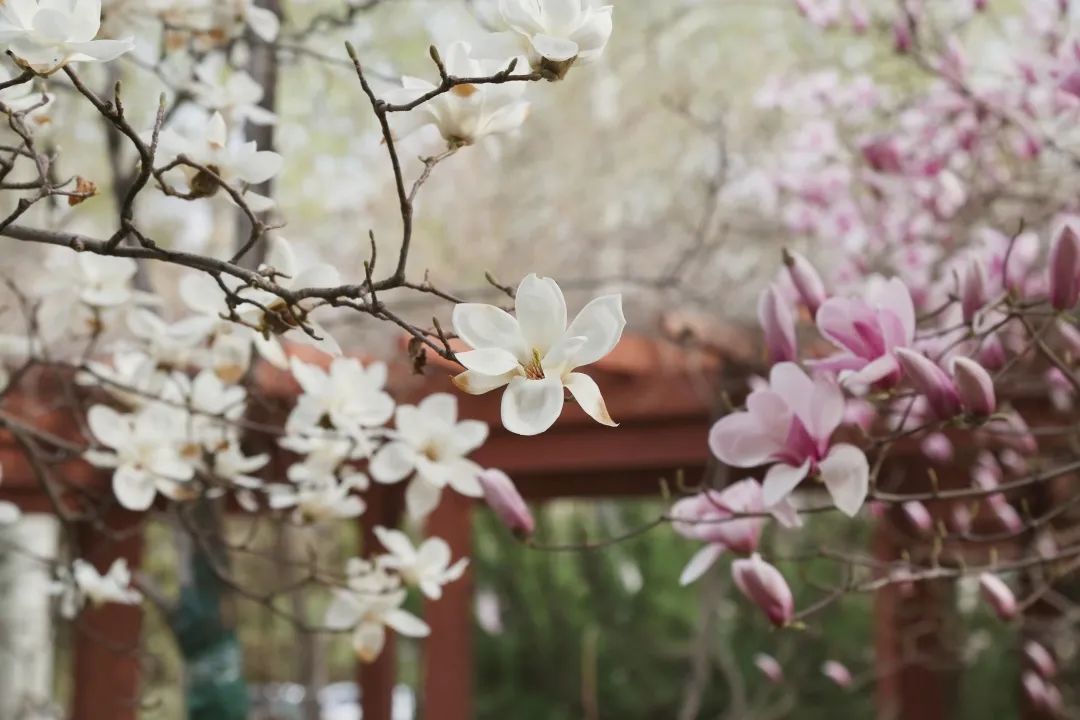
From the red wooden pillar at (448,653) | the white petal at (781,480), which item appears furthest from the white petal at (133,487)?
the red wooden pillar at (448,653)

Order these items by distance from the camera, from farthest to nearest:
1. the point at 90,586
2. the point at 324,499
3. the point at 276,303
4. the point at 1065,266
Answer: the point at 90,586 → the point at 324,499 → the point at 1065,266 → the point at 276,303

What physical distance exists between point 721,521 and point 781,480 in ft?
0.35

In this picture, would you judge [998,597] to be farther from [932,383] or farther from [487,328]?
[487,328]

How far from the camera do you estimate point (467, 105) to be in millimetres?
862

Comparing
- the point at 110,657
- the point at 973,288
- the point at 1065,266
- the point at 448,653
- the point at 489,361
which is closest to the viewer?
the point at 489,361

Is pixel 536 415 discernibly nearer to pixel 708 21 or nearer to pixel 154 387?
pixel 154 387

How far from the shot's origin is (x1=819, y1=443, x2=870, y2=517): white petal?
3.01 feet

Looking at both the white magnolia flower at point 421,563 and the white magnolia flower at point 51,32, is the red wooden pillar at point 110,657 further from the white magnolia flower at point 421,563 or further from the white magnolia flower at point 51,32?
the white magnolia flower at point 51,32

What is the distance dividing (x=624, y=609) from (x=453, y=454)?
5117mm

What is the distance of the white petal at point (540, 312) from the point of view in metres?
0.73

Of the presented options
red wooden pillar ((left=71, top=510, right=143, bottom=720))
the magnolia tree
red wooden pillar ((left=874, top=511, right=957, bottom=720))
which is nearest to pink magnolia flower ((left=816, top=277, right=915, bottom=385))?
the magnolia tree

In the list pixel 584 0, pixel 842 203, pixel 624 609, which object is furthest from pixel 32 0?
pixel 624 609

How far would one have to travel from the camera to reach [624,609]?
6156 millimetres

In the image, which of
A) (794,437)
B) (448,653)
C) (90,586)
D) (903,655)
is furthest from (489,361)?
(903,655)
